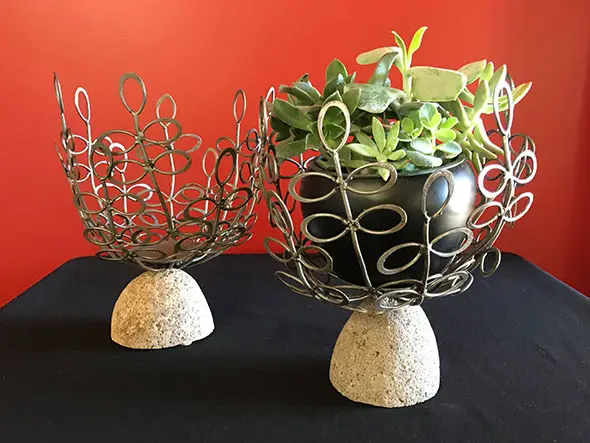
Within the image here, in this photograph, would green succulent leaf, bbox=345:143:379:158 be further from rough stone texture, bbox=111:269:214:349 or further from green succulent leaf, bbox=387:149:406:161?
rough stone texture, bbox=111:269:214:349

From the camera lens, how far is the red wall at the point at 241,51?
1059mm

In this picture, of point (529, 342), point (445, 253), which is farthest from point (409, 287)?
point (529, 342)

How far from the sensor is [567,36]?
3.52 ft

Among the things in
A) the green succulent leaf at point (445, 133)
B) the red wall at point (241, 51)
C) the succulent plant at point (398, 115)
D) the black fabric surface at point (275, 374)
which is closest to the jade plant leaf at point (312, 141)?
the succulent plant at point (398, 115)

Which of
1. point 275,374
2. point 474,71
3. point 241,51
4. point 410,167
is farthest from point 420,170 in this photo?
point 241,51

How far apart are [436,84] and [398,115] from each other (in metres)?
0.04

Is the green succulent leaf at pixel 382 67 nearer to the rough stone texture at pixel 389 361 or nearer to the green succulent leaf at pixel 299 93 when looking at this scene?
the green succulent leaf at pixel 299 93

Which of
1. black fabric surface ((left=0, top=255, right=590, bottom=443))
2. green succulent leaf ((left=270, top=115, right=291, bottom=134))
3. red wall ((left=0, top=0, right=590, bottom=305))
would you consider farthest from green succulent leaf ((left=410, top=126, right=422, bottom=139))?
red wall ((left=0, top=0, right=590, bottom=305))

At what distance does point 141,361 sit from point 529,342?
0.46 meters

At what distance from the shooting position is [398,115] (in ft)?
1.79

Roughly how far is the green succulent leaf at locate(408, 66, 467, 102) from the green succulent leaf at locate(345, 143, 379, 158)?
0.22ft

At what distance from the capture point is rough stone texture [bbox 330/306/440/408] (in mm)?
595

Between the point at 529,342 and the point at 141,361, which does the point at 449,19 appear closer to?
the point at 529,342

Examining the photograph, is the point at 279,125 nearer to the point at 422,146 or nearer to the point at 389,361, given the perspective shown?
the point at 422,146
